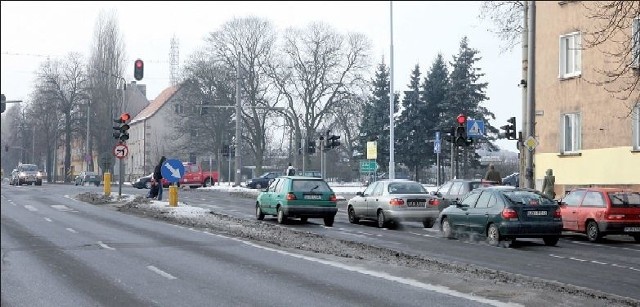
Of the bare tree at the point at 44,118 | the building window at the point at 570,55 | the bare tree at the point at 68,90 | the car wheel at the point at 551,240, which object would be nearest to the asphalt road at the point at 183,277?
the car wheel at the point at 551,240

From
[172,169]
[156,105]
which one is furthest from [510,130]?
[156,105]

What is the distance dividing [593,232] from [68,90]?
64407mm

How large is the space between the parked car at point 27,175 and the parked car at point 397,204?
52286 mm

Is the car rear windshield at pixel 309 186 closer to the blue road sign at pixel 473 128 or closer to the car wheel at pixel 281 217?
the car wheel at pixel 281 217

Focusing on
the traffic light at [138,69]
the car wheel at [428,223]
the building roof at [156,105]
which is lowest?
the car wheel at [428,223]

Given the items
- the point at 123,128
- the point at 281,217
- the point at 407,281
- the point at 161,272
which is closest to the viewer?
the point at 407,281

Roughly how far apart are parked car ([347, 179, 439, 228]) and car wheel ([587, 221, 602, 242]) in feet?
16.4

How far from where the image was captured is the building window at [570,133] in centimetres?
3222

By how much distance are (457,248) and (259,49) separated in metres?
54.9

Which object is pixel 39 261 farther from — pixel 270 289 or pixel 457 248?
pixel 457 248

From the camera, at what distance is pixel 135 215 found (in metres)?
29.4

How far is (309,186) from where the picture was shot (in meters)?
25.6

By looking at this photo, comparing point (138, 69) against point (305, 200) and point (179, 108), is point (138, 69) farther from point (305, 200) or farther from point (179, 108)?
point (179, 108)

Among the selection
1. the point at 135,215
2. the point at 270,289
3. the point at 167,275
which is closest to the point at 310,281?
the point at 270,289
